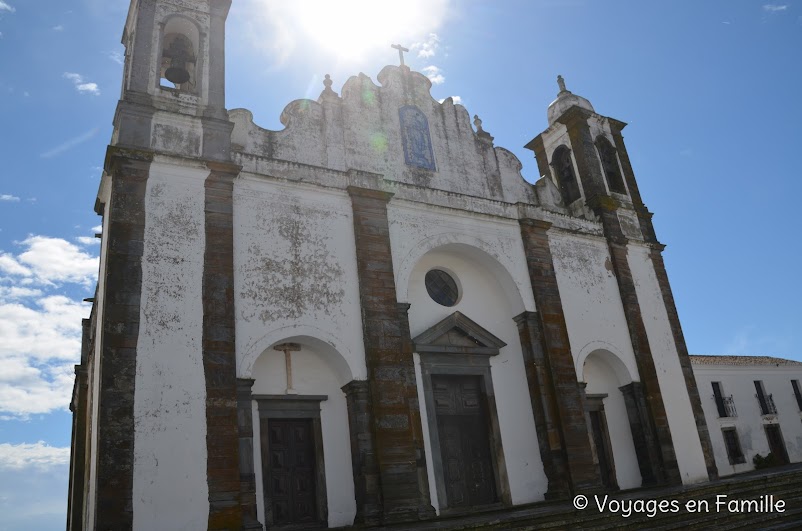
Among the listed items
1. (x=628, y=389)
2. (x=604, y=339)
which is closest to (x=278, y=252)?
(x=604, y=339)

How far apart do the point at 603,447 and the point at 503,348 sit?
11.1 feet

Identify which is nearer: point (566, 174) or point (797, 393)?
point (566, 174)

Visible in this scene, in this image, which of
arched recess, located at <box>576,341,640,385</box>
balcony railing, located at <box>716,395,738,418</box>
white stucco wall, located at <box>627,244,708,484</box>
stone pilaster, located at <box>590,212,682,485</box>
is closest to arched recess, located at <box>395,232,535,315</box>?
arched recess, located at <box>576,341,640,385</box>

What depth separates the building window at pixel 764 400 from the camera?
26.0 m

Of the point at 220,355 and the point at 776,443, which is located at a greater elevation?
the point at 220,355

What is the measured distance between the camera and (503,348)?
13.4 metres

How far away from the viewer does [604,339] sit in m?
14.4

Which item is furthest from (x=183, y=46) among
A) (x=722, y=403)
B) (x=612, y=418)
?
(x=722, y=403)

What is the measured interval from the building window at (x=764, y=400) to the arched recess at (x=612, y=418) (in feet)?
48.9

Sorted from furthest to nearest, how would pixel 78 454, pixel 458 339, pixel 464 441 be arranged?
pixel 78 454 → pixel 458 339 → pixel 464 441

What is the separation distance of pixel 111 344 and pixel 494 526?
591 centimetres

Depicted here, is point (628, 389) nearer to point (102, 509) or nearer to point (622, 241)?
point (622, 241)

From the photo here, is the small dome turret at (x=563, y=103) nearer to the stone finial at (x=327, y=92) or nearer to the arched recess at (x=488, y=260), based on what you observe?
the arched recess at (x=488, y=260)

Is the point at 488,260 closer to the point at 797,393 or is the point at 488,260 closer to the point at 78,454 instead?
the point at 78,454
